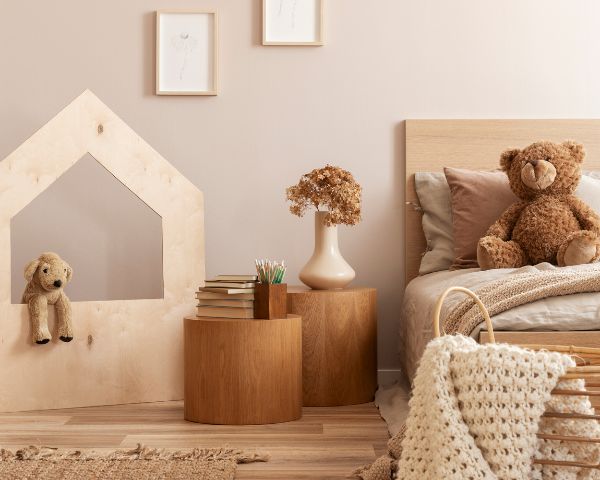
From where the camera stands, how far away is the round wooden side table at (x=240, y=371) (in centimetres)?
240

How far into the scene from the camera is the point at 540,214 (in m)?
2.65

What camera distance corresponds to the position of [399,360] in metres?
3.13

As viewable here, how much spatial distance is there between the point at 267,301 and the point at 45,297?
0.71 meters

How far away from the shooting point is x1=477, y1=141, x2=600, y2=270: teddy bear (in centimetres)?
262

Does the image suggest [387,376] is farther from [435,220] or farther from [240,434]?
[240,434]

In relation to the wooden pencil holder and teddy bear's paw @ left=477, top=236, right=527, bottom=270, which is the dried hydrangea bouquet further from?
teddy bear's paw @ left=477, top=236, right=527, bottom=270

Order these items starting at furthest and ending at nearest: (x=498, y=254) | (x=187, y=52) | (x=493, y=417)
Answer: (x=187, y=52) → (x=498, y=254) → (x=493, y=417)

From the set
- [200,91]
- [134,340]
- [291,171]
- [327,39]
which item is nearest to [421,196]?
[291,171]

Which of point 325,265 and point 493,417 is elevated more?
point 325,265

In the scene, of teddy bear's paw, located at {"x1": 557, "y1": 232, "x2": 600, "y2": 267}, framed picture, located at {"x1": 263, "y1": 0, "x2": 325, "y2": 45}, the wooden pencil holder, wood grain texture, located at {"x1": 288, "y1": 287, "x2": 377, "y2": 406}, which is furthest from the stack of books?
framed picture, located at {"x1": 263, "y1": 0, "x2": 325, "y2": 45}

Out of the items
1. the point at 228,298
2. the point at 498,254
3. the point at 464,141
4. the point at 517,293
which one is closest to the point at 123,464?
the point at 228,298

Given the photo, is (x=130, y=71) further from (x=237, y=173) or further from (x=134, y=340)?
(x=134, y=340)

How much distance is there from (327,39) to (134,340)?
51.7 inches

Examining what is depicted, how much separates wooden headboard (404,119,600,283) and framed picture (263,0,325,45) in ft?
1.63
